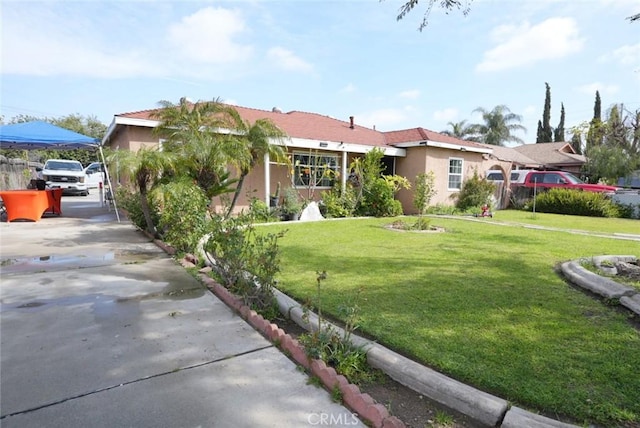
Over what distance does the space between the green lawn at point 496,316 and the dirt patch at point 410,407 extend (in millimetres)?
365

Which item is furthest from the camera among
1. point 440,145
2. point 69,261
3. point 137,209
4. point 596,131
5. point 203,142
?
point 596,131

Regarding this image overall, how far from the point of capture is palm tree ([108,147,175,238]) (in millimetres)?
7363

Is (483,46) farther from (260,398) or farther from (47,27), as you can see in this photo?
(47,27)

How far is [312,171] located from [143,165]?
7.99 metres

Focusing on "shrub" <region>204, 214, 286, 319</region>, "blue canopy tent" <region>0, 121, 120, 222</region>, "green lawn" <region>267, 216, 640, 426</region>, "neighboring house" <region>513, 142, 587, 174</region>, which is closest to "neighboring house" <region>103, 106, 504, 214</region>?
"blue canopy tent" <region>0, 121, 120, 222</region>

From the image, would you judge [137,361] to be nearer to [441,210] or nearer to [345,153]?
[345,153]

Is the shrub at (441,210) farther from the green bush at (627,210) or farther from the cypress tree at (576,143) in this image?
the cypress tree at (576,143)

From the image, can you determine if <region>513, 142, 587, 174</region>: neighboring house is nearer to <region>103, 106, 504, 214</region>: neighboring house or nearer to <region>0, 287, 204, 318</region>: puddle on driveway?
<region>103, 106, 504, 214</region>: neighboring house

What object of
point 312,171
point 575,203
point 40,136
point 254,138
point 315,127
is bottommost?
point 575,203

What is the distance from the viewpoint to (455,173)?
674 inches

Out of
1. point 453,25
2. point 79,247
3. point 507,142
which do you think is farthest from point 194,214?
point 507,142

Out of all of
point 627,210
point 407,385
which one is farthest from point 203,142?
point 627,210

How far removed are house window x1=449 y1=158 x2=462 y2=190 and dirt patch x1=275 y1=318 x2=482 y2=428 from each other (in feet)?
51.2

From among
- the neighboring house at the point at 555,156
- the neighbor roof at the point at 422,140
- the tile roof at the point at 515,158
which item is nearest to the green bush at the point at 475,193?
the neighbor roof at the point at 422,140
